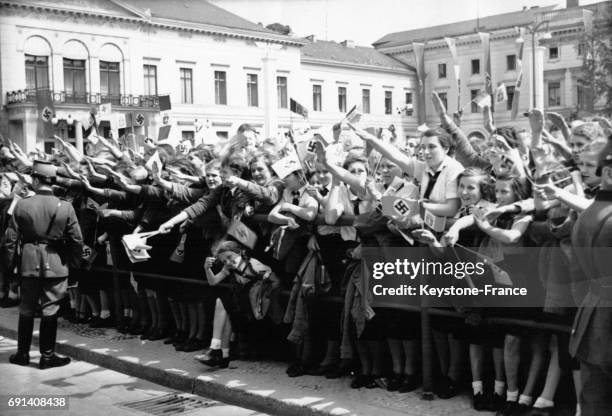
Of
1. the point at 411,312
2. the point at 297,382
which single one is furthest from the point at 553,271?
the point at 297,382

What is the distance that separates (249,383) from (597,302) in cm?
325

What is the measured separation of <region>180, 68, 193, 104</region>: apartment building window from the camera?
124 ft

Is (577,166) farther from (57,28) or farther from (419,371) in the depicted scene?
(57,28)

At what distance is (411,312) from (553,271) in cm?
127

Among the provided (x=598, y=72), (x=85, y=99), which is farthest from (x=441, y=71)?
(x=85, y=99)

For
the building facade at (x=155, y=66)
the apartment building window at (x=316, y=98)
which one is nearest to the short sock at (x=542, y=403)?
the building facade at (x=155, y=66)

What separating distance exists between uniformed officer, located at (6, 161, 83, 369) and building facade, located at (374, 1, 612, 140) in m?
4.21

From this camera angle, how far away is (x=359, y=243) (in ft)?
19.7

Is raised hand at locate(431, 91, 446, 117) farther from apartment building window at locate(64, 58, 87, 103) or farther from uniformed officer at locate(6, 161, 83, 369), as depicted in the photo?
apartment building window at locate(64, 58, 87, 103)

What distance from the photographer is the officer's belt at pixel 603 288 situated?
385 cm

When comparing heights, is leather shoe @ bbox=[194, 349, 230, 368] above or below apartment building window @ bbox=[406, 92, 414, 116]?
below

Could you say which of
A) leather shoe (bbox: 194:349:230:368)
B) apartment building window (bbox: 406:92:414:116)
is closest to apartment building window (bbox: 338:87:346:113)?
apartment building window (bbox: 406:92:414:116)

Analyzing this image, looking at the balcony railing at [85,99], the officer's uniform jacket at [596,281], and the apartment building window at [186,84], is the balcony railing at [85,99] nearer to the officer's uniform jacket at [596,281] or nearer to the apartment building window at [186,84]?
the apartment building window at [186,84]

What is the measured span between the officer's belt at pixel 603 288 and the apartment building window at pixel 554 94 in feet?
68.7
